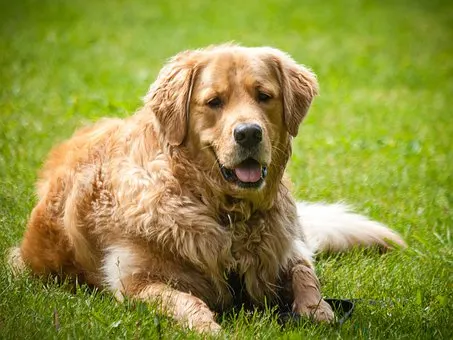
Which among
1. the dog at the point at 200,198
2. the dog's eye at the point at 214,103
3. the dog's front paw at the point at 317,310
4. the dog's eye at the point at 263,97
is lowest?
the dog's front paw at the point at 317,310

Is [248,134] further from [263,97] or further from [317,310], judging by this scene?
[317,310]

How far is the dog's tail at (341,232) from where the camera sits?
237 inches

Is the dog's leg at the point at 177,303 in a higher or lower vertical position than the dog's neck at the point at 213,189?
lower

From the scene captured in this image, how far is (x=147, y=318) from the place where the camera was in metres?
4.36

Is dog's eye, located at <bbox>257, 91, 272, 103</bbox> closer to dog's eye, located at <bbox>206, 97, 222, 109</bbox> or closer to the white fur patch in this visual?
dog's eye, located at <bbox>206, 97, 222, 109</bbox>

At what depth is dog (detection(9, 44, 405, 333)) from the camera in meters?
4.72

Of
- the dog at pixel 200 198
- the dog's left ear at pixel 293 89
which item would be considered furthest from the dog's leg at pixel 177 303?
the dog's left ear at pixel 293 89

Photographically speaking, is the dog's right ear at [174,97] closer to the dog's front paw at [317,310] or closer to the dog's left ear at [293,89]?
the dog's left ear at [293,89]

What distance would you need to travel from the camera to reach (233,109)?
4695mm

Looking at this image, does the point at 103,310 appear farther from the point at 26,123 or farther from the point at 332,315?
the point at 26,123

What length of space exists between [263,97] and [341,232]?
5.23ft

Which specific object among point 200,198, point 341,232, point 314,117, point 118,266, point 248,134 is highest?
point 248,134

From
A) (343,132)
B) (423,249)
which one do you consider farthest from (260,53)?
(343,132)

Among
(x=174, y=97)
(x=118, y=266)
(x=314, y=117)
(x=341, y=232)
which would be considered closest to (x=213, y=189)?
(x=174, y=97)
